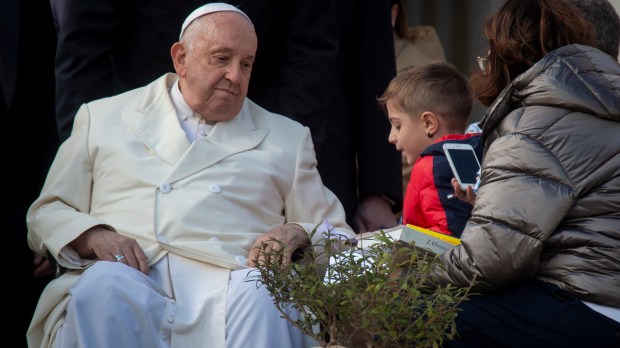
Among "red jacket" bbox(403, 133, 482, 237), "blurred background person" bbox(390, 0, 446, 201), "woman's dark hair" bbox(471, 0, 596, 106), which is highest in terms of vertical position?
"woman's dark hair" bbox(471, 0, 596, 106)

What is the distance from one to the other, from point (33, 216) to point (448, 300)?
197cm

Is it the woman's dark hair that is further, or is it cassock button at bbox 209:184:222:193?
cassock button at bbox 209:184:222:193

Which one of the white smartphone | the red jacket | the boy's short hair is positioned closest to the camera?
the white smartphone

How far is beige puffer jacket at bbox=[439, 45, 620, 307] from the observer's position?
3.89m

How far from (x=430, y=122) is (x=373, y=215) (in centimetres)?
93

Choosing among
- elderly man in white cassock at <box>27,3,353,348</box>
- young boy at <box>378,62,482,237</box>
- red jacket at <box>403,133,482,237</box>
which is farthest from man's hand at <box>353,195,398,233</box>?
red jacket at <box>403,133,482,237</box>

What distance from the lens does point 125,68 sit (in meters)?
5.64

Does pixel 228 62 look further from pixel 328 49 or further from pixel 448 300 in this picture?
pixel 448 300

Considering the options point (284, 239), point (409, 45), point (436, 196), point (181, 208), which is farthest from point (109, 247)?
point (409, 45)

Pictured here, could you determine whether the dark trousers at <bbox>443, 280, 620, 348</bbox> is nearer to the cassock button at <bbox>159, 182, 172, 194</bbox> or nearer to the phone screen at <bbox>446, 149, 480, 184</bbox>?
the phone screen at <bbox>446, 149, 480, 184</bbox>

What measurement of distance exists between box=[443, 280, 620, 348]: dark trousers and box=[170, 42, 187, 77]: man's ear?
1.67 m

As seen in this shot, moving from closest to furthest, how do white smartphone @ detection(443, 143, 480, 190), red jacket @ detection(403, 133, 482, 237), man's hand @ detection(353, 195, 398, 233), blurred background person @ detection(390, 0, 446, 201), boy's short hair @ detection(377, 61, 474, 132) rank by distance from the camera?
white smartphone @ detection(443, 143, 480, 190), red jacket @ detection(403, 133, 482, 237), boy's short hair @ detection(377, 61, 474, 132), man's hand @ detection(353, 195, 398, 233), blurred background person @ detection(390, 0, 446, 201)

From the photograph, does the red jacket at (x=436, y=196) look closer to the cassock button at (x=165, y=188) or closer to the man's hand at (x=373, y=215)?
the cassock button at (x=165, y=188)

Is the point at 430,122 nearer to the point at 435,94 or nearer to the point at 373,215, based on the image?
the point at 435,94
